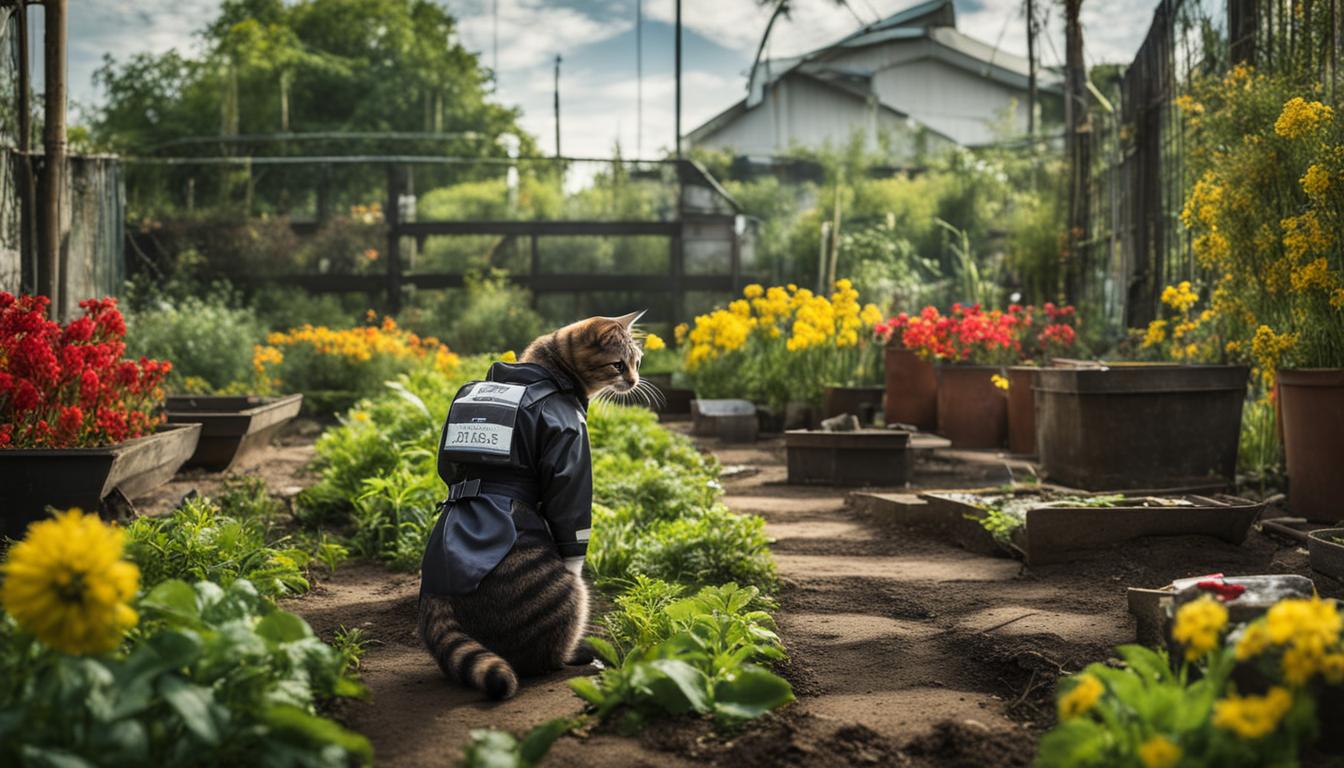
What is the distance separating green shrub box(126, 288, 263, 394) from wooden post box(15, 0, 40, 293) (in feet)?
9.41

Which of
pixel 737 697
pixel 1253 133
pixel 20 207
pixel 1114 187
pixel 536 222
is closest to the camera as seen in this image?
pixel 737 697

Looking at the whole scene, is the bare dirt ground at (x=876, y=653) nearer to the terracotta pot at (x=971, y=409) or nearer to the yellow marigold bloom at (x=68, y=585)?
the yellow marigold bloom at (x=68, y=585)

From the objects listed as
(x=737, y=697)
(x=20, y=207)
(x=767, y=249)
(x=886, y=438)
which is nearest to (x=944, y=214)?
(x=767, y=249)

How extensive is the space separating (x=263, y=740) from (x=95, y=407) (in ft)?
12.2

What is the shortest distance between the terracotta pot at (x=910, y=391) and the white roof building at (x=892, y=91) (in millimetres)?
16762

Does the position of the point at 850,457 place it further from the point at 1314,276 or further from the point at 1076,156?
the point at 1076,156

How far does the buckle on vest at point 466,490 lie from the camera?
10.5 ft

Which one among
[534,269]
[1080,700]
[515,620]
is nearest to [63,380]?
[515,620]

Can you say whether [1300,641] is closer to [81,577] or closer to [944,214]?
[81,577]

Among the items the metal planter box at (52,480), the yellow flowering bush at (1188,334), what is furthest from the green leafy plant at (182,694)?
the yellow flowering bush at (1188,334)

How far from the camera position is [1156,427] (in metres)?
5.68

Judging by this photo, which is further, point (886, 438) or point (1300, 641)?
point (886, 438)

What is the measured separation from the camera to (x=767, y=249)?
59.8 feet

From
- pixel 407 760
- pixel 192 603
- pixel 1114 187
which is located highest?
pixel 1114 187
